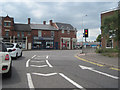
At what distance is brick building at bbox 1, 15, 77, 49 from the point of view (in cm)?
4259

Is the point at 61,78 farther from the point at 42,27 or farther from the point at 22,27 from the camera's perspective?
the point at 42,27

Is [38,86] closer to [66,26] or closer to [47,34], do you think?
[47,34]

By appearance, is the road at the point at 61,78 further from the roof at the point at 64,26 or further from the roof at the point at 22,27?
the roof at the point at 64,26

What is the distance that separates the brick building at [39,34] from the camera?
140 feet

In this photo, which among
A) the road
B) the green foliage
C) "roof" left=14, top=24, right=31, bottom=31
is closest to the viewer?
the road

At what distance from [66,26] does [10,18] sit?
20.2m

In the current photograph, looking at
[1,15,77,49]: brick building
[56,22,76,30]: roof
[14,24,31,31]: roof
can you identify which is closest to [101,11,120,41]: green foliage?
[1,15,77,49]: brick building

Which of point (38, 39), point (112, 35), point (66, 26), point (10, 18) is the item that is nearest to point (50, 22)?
point (66, 26)

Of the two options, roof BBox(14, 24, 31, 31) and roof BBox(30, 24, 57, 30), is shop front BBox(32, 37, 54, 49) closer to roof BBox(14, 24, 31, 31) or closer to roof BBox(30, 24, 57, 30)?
roof BBox(30, 24, 57, 30)

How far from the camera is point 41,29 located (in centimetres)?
4784

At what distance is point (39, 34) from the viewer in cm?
4775

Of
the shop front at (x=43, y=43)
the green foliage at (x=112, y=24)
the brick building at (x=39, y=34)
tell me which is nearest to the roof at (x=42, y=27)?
the brick building at (x=39, y=34)

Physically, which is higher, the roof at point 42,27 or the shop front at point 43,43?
the roof at point 42,27

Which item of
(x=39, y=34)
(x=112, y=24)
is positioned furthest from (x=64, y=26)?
(x=112, y=24)
